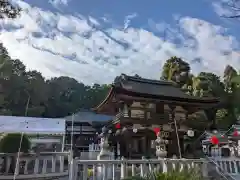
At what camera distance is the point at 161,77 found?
1484 inches

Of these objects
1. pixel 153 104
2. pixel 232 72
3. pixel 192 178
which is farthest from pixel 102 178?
pixel 232 72

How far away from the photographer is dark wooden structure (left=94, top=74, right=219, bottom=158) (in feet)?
54.0

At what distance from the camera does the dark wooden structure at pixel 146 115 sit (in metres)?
16.5

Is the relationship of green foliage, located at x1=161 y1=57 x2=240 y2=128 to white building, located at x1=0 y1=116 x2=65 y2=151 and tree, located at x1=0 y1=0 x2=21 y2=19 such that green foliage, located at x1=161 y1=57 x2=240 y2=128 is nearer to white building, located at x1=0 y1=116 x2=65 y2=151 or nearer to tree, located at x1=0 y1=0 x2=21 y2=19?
white building, located at x1=0 y1=116 x2=65 y2=151

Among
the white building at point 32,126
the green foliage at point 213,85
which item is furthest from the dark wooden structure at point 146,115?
the green foliage at point 213,85

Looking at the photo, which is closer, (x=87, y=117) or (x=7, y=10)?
(x=7, y=10)

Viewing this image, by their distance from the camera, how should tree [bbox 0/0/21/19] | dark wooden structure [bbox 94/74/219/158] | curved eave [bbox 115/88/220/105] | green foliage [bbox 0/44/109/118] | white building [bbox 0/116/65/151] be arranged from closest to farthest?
tree [bbox 0/0/21/19] < white building [bbox 0/116/65/151] < curved eave [bbox 115/88/220/105] < dark wooden structure [bbox 94/74/219/158] < green foliage [bbox 0/44/109/118]

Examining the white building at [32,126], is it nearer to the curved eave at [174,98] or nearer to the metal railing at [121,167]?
the curved eave at [174,98]

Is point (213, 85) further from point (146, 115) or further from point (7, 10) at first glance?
point (7, 10)

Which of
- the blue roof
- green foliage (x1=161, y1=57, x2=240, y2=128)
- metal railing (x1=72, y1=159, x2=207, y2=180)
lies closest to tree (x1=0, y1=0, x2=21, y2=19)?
metal railing (x1=72, y1=159, x2=207, y2=180)

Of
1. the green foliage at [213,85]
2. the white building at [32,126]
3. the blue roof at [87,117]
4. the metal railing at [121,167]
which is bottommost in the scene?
the metal railing at [121,167]

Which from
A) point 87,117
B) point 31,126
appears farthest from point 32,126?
point 87,117

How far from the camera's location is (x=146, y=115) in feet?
56.0

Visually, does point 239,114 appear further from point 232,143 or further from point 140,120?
point 140,120
